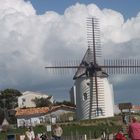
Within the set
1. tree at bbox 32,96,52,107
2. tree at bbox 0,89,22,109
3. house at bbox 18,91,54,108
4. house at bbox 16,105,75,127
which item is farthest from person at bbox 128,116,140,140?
house at bbox 18,91,54,108

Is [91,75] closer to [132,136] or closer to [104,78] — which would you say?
[104,78]

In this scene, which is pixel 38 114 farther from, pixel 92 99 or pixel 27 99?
pixel 92 99

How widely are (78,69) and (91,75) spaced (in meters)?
3.38

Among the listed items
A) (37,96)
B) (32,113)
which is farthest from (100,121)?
(37,96)

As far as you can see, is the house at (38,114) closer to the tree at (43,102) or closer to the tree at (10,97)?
the tree at (10,97)

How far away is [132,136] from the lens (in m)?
21.0

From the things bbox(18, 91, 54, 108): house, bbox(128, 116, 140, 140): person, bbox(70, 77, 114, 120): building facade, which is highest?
bbox(18, 91, 54, 108): house

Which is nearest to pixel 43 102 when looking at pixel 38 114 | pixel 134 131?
pixel 38 114

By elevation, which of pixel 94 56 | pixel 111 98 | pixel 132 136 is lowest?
pixel 132 136

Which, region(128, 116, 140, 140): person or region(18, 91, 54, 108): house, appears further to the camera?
region(18, 91, 54, 108): house

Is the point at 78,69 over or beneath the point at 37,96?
beneath

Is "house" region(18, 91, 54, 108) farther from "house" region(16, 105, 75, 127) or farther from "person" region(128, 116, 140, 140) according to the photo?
"person" region(128, 116, 140, 140)

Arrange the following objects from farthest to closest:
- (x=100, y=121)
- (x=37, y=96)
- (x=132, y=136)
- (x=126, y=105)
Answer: (x=37, y=96) → (x=100, y=121) → (x=126, y=105) → (x=132, y=136)

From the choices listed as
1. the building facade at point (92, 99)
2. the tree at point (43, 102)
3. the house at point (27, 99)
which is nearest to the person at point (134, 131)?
the building facade at point (92, 99)
